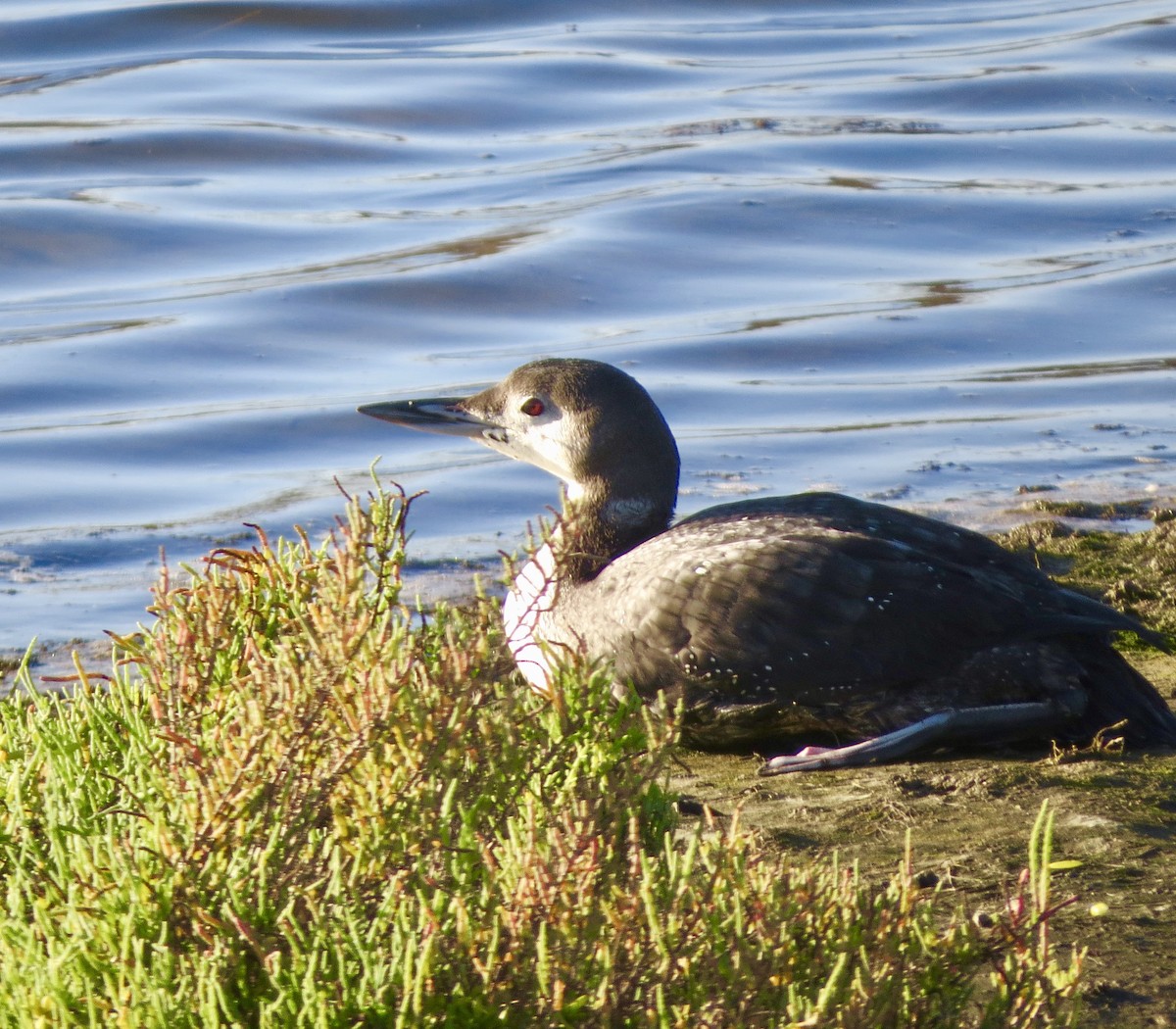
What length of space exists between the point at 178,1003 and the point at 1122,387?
8.10 metres

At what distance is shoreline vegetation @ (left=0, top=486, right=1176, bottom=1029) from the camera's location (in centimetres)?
233

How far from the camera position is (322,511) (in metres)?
7.60

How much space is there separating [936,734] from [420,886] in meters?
2.18

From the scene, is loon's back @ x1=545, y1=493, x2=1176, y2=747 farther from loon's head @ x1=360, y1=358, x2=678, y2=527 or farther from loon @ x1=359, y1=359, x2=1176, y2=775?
loon's head @ x1=360, y1=358, x2=678, y2=527

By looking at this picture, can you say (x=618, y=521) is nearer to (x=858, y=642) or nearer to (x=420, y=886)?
(x=858, y=642)

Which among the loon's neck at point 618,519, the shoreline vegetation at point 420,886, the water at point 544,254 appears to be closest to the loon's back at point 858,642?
the loon's neck at point 618,519

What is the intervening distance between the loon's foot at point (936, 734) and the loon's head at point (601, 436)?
123 centimetres

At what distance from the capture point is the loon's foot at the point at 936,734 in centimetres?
434

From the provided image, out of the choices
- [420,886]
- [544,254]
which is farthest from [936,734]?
[544,254]

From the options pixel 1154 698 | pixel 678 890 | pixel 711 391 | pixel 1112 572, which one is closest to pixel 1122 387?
pixel 711 391

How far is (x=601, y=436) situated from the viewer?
5.39 m

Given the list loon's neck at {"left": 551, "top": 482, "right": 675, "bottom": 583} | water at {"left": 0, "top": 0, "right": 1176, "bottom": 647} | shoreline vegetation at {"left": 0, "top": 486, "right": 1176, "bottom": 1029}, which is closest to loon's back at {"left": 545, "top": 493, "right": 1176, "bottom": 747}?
loon's neck at {"left": 551, "top": 482, "right": 675, "bottom": 583}

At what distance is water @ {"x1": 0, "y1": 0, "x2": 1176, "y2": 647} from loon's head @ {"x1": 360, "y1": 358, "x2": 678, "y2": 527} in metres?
1.67

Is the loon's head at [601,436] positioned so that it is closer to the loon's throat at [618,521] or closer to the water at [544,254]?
the loon's throat at [618,521]
